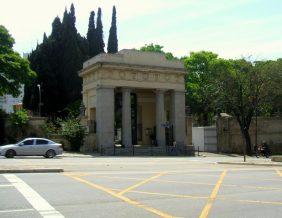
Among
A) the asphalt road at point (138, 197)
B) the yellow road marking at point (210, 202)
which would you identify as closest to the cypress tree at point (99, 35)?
the asphalt road at point (138, 197)

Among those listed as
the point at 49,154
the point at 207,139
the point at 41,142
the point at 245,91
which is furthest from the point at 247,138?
the point at 41,142

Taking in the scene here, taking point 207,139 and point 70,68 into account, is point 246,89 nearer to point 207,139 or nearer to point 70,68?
point 207,139

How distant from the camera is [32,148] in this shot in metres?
37.8

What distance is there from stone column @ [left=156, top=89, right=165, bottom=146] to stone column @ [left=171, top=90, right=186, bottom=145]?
53.2 inches

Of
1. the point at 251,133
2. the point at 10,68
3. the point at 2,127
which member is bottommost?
the point at 251,133

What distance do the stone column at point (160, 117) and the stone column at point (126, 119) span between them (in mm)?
3521

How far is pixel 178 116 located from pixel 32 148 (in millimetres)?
21639

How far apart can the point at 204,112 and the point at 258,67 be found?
2269cm

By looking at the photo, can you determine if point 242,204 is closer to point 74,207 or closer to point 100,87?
point 74,207

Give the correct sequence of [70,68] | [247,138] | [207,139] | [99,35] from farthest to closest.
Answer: [99,35] → [70,68] → [207,139] → [247,138]

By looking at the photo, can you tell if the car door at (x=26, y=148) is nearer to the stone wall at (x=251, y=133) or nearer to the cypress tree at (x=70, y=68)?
the stone wall at (x=251, y=133)

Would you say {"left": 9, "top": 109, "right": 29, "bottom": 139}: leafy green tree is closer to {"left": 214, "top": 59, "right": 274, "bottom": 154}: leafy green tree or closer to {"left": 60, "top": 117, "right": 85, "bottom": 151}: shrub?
{"left": 60, "top": 117, "right": 85, "bottom": 151}: shrub

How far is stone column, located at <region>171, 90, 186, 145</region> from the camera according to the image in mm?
55312

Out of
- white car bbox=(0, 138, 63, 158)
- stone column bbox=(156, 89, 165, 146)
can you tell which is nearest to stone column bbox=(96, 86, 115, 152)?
stone column bbox=(156, 89, 165, 146)
